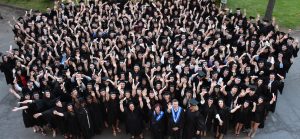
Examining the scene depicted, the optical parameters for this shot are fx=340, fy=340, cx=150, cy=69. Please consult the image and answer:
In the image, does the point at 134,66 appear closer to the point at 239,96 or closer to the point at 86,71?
the point at 86,71

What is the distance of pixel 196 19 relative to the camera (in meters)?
13.6

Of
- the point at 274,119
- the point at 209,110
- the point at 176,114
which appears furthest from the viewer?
the point at 274,119

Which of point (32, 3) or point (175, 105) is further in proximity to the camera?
point (32, 3)

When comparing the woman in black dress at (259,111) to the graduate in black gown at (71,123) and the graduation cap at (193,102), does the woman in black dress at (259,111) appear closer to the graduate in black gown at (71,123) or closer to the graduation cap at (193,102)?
the graduation cap at (193,102)

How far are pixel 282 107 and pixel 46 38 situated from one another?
324 inches

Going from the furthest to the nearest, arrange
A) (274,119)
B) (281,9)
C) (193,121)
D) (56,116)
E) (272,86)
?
(281,9), (274,119), (272,86), (56,116), (193,121)

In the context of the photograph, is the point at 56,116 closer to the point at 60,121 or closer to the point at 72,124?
the point at 60,121

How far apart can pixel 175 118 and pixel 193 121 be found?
0.46 meters

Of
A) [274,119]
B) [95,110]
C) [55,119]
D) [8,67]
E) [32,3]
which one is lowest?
[274,119]

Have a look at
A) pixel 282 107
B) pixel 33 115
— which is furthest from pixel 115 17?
pixel 282 107

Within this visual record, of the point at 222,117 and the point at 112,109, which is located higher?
the point at 112,109

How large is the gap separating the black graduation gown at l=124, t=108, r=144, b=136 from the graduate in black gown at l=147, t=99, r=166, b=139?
1.02ft

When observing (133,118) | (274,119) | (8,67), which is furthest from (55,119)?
(274,119)

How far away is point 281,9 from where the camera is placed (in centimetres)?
1802
